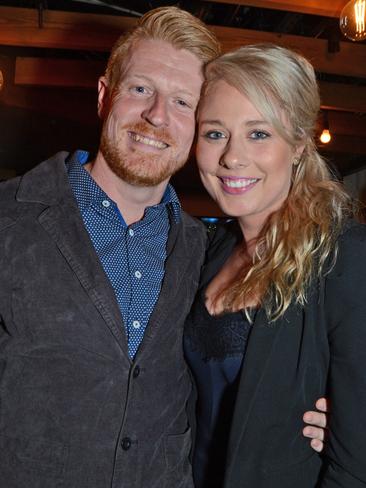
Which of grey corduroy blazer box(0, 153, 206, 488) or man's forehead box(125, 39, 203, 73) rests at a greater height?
man's forehead box(125, 39, 203, 73)

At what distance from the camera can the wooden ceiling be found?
12.4ft

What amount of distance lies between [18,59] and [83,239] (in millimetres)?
3997

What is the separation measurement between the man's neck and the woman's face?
24 cm

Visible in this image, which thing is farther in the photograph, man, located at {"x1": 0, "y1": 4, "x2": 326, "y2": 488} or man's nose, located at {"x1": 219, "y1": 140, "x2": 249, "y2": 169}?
man's nose, located at {"x1": 219, "y1": 140, "x2": 249, "y2": 169}

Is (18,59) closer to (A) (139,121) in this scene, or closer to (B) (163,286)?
(A) (139,121)

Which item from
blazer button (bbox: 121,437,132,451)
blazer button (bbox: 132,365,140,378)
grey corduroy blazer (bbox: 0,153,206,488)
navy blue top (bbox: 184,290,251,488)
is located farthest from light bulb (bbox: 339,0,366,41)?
blazer button (bbox: 121,437,132,451)

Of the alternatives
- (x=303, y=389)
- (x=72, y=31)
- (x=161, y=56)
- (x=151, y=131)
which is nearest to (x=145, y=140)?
(x=151, y=131)

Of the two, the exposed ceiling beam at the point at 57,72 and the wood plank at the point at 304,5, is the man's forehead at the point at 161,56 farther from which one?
the exposed ceiling beam at the point at 57,72

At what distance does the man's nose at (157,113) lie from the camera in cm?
174

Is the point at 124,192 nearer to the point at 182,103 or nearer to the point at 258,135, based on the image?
the point at 182,103

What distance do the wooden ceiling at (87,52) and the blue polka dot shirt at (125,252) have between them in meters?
2.15

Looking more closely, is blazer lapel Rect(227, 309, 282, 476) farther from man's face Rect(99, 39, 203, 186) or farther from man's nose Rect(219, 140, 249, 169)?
man's face Rect(99, 39, 203, 186)

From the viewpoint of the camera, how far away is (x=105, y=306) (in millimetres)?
1398

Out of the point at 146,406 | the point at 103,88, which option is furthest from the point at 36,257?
the point at 103,88
